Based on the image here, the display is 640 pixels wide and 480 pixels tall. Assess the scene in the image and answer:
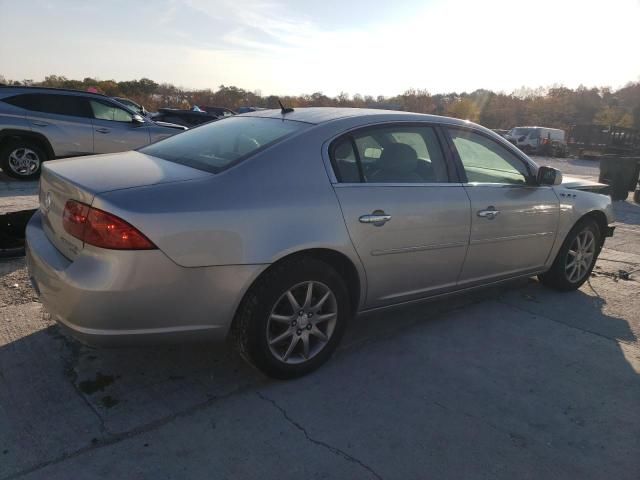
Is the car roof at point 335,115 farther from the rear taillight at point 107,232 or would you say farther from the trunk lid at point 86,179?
the rear taillight at point 107,232

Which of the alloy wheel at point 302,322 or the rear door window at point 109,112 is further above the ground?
the rear door window at point 109,112

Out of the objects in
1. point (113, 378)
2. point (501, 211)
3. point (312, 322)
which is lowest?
point (113, 378)

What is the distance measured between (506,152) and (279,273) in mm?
2355

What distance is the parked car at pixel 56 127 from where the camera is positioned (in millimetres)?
8352

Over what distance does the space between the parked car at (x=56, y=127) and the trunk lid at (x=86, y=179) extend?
634cm

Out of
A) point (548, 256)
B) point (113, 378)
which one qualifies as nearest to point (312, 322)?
point (113, 378)

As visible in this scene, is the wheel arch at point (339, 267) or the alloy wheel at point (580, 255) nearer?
the wheel arch at point (339, 267)

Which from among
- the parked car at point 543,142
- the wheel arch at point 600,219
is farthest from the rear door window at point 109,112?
the parked car at point 543,142

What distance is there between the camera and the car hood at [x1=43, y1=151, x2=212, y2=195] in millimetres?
2525

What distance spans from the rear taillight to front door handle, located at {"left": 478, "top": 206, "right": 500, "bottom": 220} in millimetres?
2348

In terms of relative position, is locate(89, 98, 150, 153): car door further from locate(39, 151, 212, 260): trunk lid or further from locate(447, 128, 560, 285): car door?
locate(447, 128, 560, 285): car door

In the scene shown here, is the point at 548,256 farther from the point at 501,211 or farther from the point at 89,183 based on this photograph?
the point at 89,183

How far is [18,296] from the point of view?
3807mm

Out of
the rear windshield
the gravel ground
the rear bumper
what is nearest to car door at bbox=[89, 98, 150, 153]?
the gravel ground
